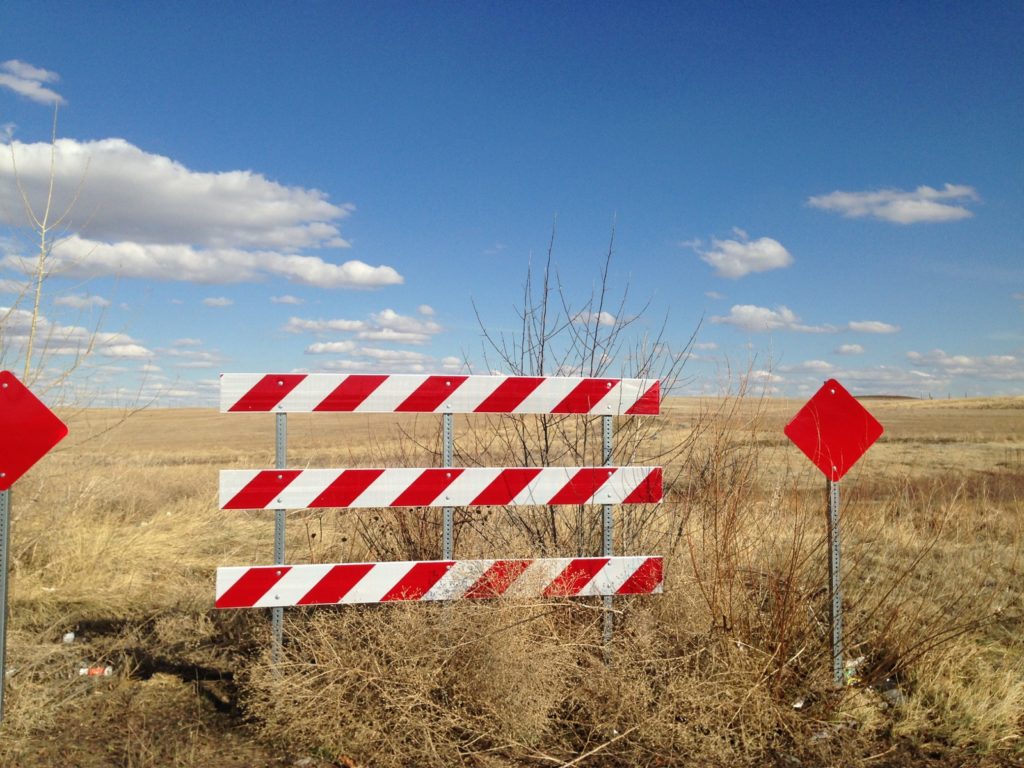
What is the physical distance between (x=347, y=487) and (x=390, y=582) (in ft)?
2.03

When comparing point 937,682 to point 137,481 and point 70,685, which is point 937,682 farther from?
point 137,481

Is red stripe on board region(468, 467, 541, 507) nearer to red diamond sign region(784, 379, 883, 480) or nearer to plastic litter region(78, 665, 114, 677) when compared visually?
red diamond sign region(784, 379, 883, 480)

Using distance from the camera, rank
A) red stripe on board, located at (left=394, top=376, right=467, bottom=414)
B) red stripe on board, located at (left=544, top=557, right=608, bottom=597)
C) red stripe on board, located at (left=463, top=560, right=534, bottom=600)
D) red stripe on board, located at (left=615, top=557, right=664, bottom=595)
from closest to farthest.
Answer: red stripe on board, located at (left=463, top=560, right=534, bottom=600)
red stripe on board, located at (left=544, top=557, right=608, bottom=597)
red stripe on board, located at (left=394, top=376, right=467, bottom=414)
red stripe on board, located at (left=615, top=557, right=664, bottom=595)

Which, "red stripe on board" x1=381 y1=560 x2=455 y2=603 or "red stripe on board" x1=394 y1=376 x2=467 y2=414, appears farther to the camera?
"red stripe on board" x1=394 y1=376 x2=467 y2=414

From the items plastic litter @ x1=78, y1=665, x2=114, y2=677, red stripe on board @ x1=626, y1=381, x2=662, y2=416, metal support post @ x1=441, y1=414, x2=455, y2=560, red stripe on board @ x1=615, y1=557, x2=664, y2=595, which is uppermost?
red stripe on board @ x1=626, y1=381, x2=662, y2=416

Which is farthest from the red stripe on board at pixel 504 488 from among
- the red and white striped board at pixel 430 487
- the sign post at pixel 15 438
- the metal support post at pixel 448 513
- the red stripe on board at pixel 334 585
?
the sign post at pixel 15 438

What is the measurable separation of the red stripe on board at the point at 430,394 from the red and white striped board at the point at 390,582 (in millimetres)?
934

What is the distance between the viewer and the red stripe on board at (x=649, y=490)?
5.12 m

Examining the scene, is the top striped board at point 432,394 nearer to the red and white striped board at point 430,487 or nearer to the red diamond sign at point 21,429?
the red and white striped board at point 430,487

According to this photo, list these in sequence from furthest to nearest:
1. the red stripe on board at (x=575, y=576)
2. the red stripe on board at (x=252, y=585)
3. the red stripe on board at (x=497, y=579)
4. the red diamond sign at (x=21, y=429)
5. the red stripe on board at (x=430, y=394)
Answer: the red stripe on board at (x=430, y=394), the red stripe on board at (x=575, y=576), the red stripe on board at (x=497, y=579), the red stripe on board at (x=252, y=585), the red diamond sign at (x=21, y=429)

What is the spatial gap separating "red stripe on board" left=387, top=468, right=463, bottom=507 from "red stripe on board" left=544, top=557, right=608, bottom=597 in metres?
0.88

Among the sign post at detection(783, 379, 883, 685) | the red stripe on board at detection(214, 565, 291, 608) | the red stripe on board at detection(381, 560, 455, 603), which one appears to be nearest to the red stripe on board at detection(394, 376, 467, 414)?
the red stripe on board at detection(381, 560, 455, 603)

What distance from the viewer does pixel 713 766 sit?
4.02m

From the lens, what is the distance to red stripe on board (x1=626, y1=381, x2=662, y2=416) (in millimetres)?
5250
